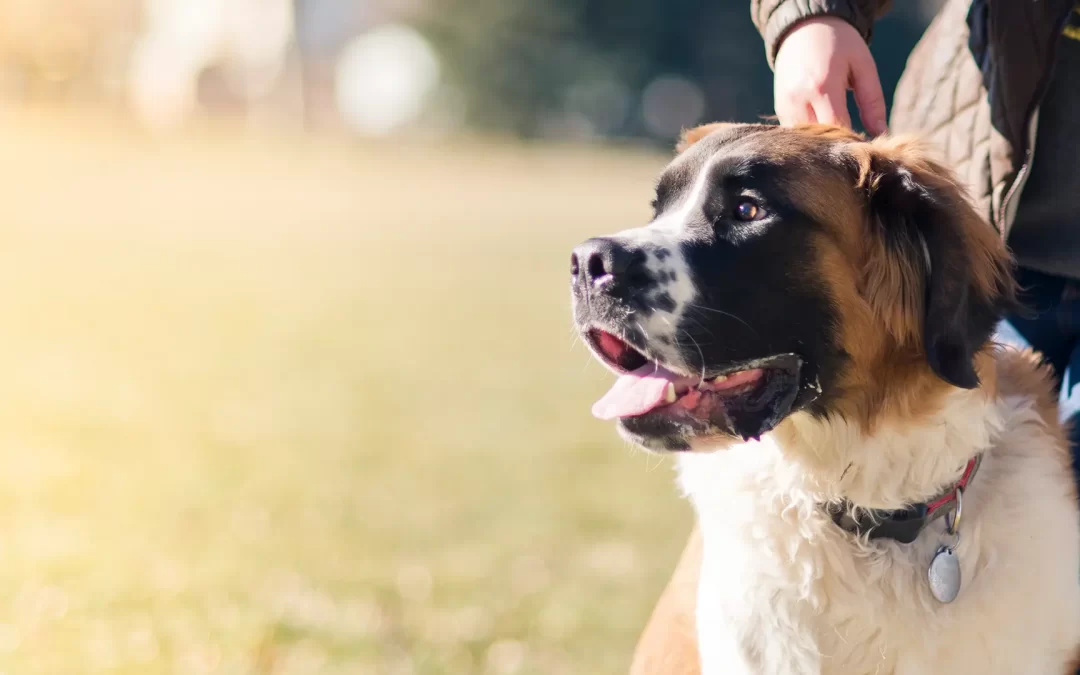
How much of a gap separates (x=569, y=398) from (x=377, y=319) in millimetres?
4287

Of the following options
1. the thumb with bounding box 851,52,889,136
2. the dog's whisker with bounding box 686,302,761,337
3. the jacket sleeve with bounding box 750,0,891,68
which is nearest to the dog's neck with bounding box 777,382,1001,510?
the dog's whisker with bounding box 686,302,761,337

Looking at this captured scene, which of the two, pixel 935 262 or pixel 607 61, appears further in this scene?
pixel 607 61

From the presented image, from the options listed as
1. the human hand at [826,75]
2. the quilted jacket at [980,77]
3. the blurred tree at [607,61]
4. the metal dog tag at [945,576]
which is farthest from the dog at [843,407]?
the blurred tree at [607,61]

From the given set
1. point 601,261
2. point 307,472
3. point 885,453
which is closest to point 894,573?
point 885,453

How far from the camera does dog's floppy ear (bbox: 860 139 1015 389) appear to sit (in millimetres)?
2531

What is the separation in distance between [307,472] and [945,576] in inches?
201

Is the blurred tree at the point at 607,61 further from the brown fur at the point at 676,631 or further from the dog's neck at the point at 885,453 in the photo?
the dog's neck at the point at 885,453

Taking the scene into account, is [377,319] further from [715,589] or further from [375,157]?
[375,157]

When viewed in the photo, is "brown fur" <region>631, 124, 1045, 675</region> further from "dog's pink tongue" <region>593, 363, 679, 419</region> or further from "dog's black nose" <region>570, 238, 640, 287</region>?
"dog's black nose" <region>570, 238, 640, 287</region>

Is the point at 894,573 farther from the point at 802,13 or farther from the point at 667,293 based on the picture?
the point at 802,13

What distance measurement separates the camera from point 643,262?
257cm

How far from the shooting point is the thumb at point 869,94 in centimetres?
286

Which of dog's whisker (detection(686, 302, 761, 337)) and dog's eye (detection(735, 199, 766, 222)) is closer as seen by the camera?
dog's whisker (detection(686, 302, 761, 337))

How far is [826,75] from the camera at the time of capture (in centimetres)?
281
